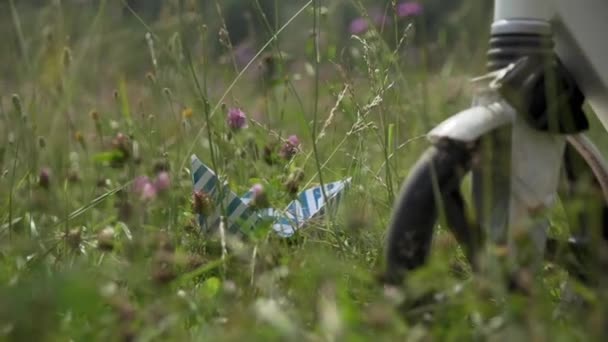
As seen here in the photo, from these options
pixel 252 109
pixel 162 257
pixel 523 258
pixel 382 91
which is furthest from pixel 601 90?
pixel 252 109

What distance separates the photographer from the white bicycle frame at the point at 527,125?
1490 millimetres

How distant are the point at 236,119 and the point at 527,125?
0.67m

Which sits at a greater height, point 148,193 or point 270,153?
point 148,193

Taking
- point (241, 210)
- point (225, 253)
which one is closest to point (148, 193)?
point (225, 253)

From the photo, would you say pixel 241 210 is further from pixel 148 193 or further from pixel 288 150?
pixel 148 193

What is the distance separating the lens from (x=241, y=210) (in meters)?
1.86

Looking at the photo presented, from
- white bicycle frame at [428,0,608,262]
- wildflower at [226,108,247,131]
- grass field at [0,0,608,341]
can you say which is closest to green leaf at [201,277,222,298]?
grass field at [0,0,608,341]

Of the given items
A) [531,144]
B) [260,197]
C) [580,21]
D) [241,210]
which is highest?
[580,21]

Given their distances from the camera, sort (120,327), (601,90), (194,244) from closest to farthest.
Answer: (120,327) → (601,90) → (194,244)

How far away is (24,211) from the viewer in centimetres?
205

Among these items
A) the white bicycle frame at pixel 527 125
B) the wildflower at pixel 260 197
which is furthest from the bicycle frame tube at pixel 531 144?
the wildflower at pixel 260 197

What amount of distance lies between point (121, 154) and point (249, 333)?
574 millimetres

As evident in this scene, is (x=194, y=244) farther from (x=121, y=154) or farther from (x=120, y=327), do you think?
(x=120, y=327)

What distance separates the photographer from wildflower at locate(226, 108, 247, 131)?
2.04 meters
